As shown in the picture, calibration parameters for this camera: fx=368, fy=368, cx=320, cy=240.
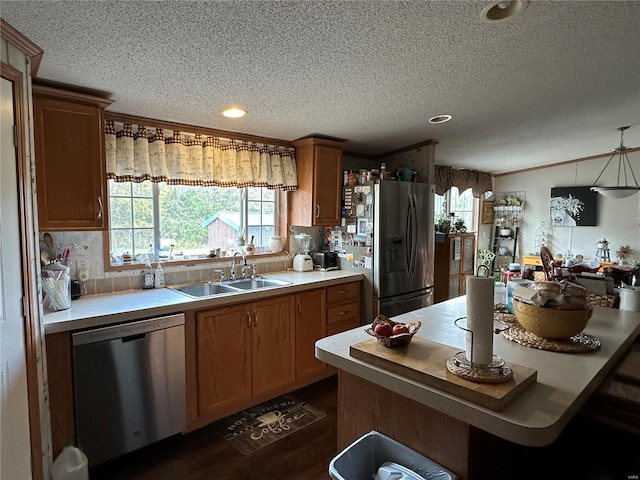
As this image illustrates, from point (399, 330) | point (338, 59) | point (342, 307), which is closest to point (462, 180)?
point (342, 307)

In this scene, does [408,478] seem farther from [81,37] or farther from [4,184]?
[81,37]

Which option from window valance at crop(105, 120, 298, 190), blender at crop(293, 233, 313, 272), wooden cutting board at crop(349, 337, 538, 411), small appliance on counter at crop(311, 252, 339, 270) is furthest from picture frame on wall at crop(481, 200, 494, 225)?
wooden cutting board at crop(349, 337, 538, 411)

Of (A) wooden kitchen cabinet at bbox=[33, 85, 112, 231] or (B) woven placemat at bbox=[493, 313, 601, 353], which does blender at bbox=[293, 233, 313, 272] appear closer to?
(A) wooden kitchen cabinet at bbox=[33, 85, 112, 231]

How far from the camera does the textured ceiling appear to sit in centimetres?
149

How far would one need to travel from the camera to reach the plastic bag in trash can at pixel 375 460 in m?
1.21

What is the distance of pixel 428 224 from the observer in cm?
380

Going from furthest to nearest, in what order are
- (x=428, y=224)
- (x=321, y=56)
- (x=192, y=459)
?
1. (x=428, y=224)
2. (x=192, y=459)
3. (x=321, y=56)

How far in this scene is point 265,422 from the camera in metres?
2.55

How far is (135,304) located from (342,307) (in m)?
1.70

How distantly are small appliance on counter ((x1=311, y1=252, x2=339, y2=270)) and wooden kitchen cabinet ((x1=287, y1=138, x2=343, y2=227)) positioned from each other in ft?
1.06

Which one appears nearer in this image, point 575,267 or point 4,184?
point 4,184

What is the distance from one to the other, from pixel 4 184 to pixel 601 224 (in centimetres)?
700

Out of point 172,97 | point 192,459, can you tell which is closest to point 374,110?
point 172,97

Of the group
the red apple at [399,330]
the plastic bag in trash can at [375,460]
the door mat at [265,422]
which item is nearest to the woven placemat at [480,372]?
the red apple at [399,330]
